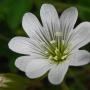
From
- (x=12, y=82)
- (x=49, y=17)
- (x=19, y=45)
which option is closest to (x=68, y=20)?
(x=49, y=17)

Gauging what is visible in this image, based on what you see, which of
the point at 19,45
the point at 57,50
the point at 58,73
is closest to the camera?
the point at 58,73

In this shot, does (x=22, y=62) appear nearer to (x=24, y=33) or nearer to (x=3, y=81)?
(x=3, y=81)

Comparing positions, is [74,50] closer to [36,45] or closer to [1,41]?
[36,45]

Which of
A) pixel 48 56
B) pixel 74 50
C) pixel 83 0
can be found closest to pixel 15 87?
pixel 48 56

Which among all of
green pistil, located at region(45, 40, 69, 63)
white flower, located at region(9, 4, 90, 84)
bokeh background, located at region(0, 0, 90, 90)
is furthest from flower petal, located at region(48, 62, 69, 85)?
bokeh background, located at region(0, 0, 90, 90)

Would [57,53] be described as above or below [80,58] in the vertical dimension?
below

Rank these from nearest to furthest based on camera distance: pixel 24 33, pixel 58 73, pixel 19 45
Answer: pixel 58 73
pixel 19 45
pixel 24 33

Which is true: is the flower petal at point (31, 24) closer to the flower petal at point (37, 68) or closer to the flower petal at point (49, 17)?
the flower petal at point (49, 17)

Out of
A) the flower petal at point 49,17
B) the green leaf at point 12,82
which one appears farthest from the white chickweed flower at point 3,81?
the flower petal at point 49,17

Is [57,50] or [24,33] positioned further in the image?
[24,33]
